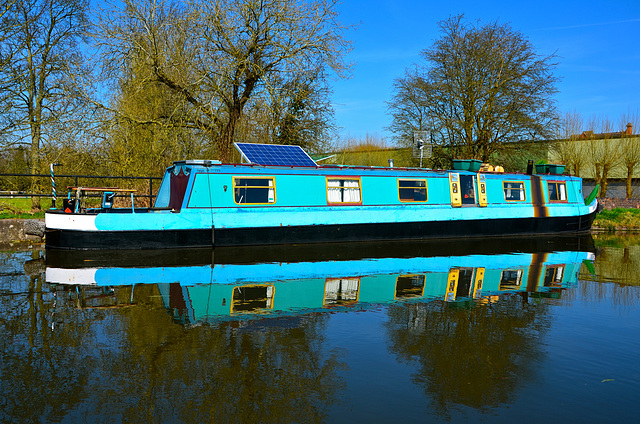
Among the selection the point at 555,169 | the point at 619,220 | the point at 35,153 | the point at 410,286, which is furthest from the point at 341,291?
the point at 619,220

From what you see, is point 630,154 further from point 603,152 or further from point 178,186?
point 178,186

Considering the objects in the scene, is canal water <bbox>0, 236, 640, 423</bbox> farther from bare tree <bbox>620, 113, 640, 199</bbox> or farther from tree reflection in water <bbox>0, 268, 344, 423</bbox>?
bare tree <bbox>620, 113, 640, 199</bbox>

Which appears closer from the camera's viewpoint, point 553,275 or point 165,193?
point 553,275

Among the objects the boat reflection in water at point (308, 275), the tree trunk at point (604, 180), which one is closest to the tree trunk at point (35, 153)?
the boat reflection in water at point (308, 275)

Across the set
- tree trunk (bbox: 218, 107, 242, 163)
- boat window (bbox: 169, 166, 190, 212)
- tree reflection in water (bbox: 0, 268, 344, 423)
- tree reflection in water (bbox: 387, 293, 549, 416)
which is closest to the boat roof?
boat window (bbox: 169, 166, 190, 212)

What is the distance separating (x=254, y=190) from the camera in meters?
13.2

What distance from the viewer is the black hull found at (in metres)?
11.4

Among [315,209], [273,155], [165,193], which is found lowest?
[315,209]

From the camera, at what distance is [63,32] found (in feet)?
71.9

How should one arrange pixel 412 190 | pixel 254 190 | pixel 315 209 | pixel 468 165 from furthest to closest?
pixel 468 165 → pixel 412 190 → pixel 315 209 → pixel 254 190

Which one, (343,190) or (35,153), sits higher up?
(35,153)

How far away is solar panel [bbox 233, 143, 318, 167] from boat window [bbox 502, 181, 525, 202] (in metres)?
6.85

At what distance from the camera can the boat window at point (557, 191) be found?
59.0 ft

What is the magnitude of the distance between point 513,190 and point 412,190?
4030 millimetres
